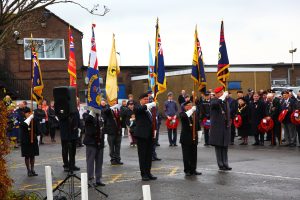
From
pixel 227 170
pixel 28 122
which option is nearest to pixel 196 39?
pixel 227 170

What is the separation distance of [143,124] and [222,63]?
297cm

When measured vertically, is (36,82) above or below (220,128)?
above

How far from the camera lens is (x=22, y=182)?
13.7m

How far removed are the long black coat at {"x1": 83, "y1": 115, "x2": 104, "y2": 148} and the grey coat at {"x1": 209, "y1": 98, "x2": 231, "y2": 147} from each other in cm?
305

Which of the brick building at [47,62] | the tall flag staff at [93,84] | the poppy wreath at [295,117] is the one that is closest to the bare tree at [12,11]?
the tall flag staff at [93,84]

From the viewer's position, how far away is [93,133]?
41.2 ft

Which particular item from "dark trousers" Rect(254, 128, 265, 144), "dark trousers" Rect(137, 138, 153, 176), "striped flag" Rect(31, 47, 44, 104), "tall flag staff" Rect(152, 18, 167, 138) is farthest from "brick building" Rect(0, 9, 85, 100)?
"dark trousers" Rect(137, 138, 153, 176)

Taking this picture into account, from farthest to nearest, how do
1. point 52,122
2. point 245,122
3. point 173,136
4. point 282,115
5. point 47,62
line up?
point 47,62 → point 52,122 → point 173,136 → point 245,122 → point 282,115

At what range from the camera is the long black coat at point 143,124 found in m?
13.2

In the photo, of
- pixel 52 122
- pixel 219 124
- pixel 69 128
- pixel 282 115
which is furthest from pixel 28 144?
pixel 52 122

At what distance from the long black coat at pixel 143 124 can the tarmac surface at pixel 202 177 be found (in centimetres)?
107

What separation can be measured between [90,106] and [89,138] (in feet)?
2.49

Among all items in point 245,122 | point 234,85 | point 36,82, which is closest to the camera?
point 36,82

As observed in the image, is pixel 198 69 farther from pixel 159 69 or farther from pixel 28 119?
pixel 28 119
